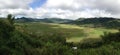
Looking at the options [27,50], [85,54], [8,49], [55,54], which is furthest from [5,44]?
[85,54]

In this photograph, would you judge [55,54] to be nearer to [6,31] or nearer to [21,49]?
[21,49]

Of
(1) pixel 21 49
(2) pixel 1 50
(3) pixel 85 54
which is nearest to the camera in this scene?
(2) pixel 1 50

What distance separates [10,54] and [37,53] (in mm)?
12155

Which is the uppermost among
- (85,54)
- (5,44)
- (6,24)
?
(6,24)

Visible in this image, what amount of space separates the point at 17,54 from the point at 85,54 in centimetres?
2613

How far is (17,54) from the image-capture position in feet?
269

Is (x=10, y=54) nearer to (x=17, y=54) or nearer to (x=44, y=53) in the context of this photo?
(x=17, y=54)

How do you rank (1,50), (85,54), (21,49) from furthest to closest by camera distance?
(85,54)
(21,49)
(1,50)

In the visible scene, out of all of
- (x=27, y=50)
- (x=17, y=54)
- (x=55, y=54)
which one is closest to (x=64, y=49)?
(x=55, y=54)

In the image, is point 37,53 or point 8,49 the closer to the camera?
point 8,49

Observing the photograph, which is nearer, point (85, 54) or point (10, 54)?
point (10, 54)

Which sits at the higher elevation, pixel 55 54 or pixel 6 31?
pixel 6 31

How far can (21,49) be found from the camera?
86.6m

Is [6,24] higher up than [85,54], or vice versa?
[6,24]
